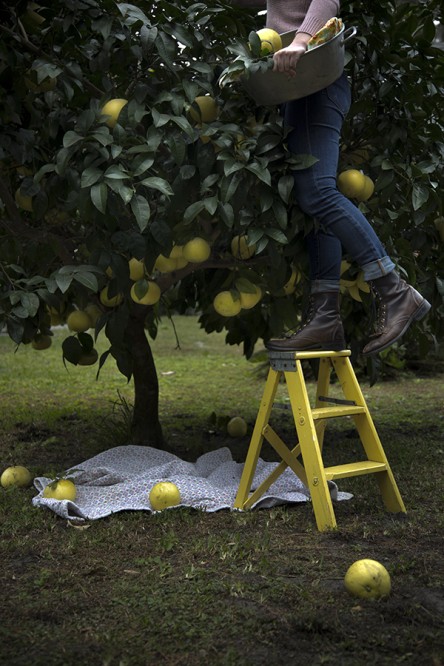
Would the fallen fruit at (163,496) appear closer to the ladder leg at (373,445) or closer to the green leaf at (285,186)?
the ladder leg at (373,445)

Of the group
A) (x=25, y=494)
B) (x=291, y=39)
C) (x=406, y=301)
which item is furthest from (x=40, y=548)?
(x=291, y=39)

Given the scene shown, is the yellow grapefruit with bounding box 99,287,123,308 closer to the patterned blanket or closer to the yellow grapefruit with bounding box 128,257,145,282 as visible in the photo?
the yellow grapefruit with bounding box 128,257,145,282

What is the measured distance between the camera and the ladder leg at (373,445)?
2967 mm

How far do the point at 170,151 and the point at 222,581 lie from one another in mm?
1479

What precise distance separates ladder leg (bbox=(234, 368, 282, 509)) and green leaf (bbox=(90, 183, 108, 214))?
0.85 meters

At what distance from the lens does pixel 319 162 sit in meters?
2.90

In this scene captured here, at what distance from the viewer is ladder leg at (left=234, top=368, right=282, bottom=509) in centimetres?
300

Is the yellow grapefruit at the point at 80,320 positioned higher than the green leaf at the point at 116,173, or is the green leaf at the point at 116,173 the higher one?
the green leaf at the point at 116,173

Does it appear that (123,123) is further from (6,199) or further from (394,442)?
(394,442)

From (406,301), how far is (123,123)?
118 centimetres

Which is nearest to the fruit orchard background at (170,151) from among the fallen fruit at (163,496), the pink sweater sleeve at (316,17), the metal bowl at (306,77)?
the metal bowl at (306,77)

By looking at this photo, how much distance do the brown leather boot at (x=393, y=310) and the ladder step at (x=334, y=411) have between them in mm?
224

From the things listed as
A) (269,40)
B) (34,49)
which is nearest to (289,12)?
(269,40)

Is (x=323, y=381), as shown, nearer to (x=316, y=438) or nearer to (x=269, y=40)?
(x=316, y=438)
